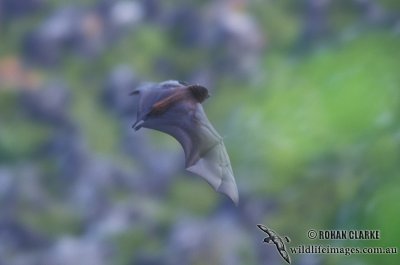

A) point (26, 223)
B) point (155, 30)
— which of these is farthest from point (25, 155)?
point (155, 30)

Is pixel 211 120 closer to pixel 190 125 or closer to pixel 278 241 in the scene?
pixel 190 125

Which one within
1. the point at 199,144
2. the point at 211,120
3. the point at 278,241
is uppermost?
the point at 211,120

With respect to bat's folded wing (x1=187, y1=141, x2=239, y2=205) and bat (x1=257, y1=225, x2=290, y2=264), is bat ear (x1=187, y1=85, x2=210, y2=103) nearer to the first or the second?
bat's folded wing (x1=187, y1=141, x2=239, y2=205)

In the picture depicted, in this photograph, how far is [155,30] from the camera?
6.92ft

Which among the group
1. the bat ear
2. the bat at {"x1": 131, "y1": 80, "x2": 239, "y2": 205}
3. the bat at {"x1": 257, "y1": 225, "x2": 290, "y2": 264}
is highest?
the bat ear

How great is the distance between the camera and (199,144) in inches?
69.3

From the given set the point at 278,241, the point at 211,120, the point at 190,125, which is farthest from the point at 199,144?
the point at 278,241

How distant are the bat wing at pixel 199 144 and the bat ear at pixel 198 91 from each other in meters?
0.02

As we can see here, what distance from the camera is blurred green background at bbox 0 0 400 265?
75.7 inches

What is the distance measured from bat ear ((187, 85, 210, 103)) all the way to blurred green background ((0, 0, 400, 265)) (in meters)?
0.28

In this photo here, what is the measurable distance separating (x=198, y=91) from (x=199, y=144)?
134 millimetres

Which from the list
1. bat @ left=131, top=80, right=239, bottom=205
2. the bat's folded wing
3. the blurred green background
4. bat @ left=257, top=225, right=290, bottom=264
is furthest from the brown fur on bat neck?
bat @ left=257, top=225, right=290, bottom=264

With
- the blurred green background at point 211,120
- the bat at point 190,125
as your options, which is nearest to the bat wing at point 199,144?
the bat at point 190,125

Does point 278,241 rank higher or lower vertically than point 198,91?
lower
